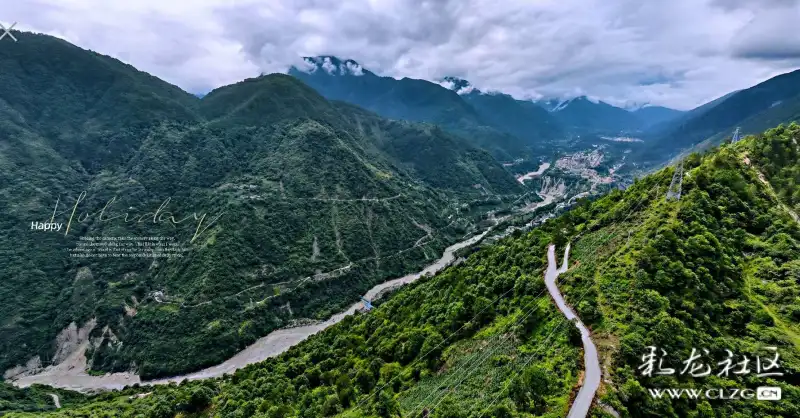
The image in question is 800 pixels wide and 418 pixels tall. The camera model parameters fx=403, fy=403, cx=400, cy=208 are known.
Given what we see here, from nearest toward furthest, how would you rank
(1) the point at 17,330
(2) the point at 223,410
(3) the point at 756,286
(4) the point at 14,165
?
(3) the point at 756,286 → (2) the point at 223,410 → (1) the point at 17,330 → (4) the point at 14,165

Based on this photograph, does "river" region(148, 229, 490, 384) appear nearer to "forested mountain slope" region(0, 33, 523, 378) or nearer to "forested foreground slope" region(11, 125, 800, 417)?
"forested mountain slope" region(0, 33, 523, 378)

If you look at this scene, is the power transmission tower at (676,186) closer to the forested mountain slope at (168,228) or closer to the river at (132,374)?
the river at (132,374)

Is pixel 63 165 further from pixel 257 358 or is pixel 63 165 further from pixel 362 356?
pixel 362 356

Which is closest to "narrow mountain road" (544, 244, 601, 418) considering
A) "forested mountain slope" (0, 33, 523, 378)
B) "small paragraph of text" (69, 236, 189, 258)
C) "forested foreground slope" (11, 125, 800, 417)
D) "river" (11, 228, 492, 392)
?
"forested foreground slope" (11, 125, 800, 417)

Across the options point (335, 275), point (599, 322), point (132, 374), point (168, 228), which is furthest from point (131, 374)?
point (599, 322)

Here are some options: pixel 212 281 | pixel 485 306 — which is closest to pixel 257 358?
pixel 212 281

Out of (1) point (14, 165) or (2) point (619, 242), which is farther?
(1) point (14, 165)
